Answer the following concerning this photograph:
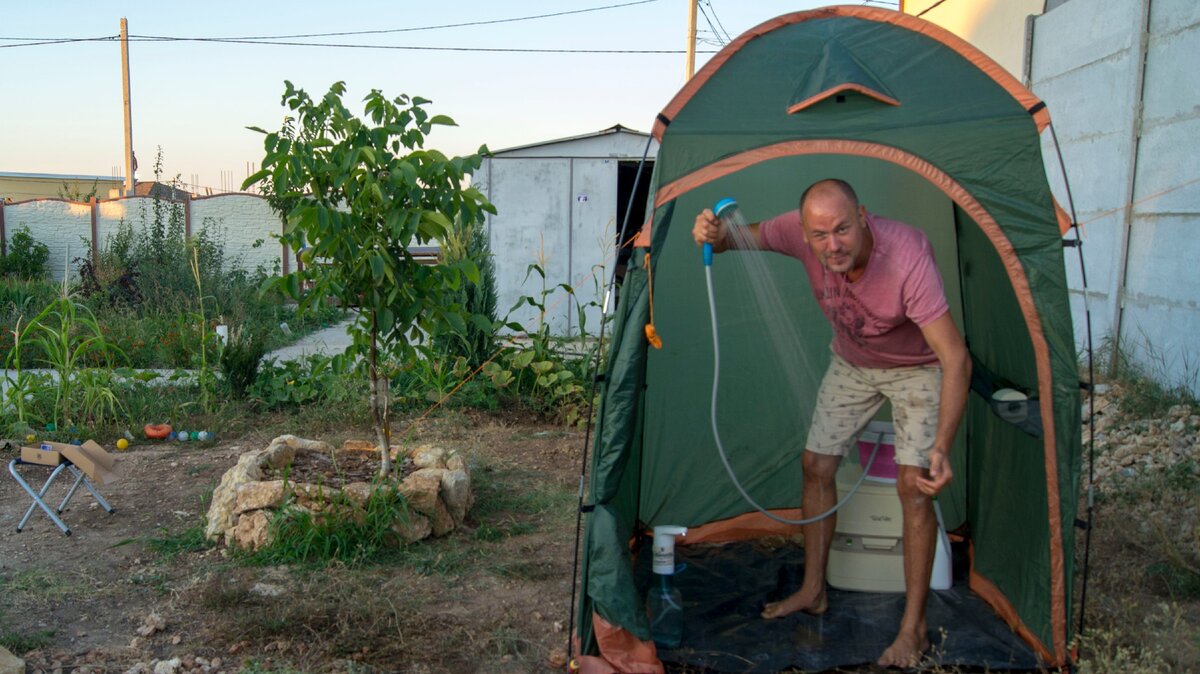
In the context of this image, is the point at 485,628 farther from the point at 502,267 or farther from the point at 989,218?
the point at 502,267

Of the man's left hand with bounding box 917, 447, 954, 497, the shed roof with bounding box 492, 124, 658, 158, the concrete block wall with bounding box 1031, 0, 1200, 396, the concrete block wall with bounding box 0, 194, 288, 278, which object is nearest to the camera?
the man's left hand with bounding box 917, 447, 954, 497

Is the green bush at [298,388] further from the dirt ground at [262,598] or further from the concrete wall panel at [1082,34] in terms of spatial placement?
the concrete wall panel at [1082,34]

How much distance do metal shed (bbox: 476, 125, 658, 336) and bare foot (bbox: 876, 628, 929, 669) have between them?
677 centimetres

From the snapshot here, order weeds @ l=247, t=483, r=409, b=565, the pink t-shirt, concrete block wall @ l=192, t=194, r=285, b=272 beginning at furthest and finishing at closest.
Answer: concrete block wall @ l=192, t=194, r=285, b=272
weeds @ l=247, t=483, r=409, b=565
the pink t-shirt

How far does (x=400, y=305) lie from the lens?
13.2 ft

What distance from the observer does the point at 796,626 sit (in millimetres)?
3377

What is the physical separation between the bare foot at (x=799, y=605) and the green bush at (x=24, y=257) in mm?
12327

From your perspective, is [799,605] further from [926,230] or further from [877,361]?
[926,230]

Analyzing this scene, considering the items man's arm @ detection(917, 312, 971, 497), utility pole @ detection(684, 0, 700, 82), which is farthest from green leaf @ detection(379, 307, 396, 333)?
utility pole @ detection(684, 0, 700, 82)

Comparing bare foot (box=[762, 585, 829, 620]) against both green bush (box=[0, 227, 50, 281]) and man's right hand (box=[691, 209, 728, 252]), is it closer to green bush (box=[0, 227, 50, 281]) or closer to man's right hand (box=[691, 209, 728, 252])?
man's right hand (box=[691, 209, 728, 252])

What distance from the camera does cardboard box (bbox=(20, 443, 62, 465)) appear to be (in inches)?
163

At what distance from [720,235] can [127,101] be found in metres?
20.7

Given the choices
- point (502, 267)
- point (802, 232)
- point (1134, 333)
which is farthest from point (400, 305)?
point (502, 267)

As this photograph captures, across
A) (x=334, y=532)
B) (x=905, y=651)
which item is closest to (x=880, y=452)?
(x=905, y=651)
